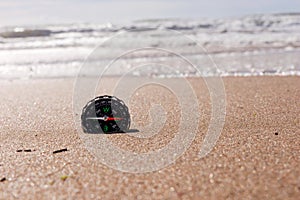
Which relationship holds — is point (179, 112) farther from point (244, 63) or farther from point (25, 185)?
point (244, 63)

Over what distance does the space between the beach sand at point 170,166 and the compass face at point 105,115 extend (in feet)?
0.25

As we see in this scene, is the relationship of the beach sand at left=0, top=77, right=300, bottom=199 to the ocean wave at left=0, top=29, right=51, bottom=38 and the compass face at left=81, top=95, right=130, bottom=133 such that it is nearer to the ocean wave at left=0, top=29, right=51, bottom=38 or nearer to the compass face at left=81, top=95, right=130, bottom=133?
the compass face at left=81, top=95, right=130, bottom=133

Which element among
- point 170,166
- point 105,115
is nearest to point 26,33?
point 105,115

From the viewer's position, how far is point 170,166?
7.53 feet

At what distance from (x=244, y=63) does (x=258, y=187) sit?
239 inches

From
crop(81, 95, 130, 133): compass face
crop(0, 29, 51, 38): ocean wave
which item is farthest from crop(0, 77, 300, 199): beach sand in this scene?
crop(0, 29, 51, 38): ocean wave

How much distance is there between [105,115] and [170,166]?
76 centimetres

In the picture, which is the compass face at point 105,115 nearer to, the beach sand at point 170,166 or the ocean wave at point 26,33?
the beach sand at point 170,166

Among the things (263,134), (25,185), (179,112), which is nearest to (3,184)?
(25,185)

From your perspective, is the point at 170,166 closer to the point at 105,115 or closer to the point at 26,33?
the point at 105,115

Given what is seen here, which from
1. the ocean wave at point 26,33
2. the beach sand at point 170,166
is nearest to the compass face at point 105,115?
the beach sand at point 170,166

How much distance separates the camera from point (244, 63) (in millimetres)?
7898

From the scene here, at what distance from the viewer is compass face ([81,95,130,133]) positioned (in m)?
2.93

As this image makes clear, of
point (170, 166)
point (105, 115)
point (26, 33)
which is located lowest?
point (170, 166)
